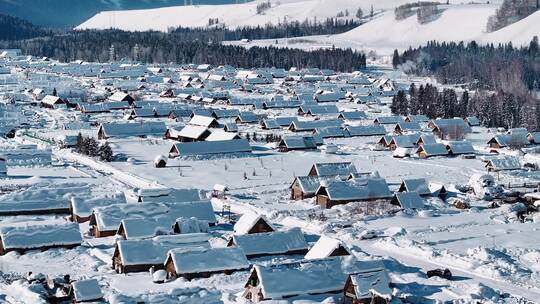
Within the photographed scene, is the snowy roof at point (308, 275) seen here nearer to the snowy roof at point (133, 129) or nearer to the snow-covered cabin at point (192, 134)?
the snow-covered cabin at point (192, 134)

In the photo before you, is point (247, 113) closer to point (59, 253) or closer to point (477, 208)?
point (477, 208)

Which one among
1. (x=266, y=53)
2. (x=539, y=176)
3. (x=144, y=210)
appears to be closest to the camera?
(x=144, y=210)

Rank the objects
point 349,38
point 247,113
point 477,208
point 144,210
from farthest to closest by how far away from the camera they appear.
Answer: point 349,38
point 247,113
point 477,208
point 144,210

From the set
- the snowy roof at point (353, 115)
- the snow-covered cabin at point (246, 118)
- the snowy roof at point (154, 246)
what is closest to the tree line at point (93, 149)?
the snow-covered cabin at point (246, 118)

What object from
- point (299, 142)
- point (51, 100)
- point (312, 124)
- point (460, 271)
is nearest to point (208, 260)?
point (460, 271)

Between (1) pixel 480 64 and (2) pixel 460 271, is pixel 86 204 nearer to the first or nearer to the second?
(2) pixel 460 271

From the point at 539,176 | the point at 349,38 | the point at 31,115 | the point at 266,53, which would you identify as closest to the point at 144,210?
the point at 539,176

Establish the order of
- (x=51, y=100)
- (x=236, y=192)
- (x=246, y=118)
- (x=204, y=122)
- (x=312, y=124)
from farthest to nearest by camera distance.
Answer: (x=51, y=100) < (x=246, y=118) < (x=312, y=124) < (x=204, y=122) < (x=236, y=192)
